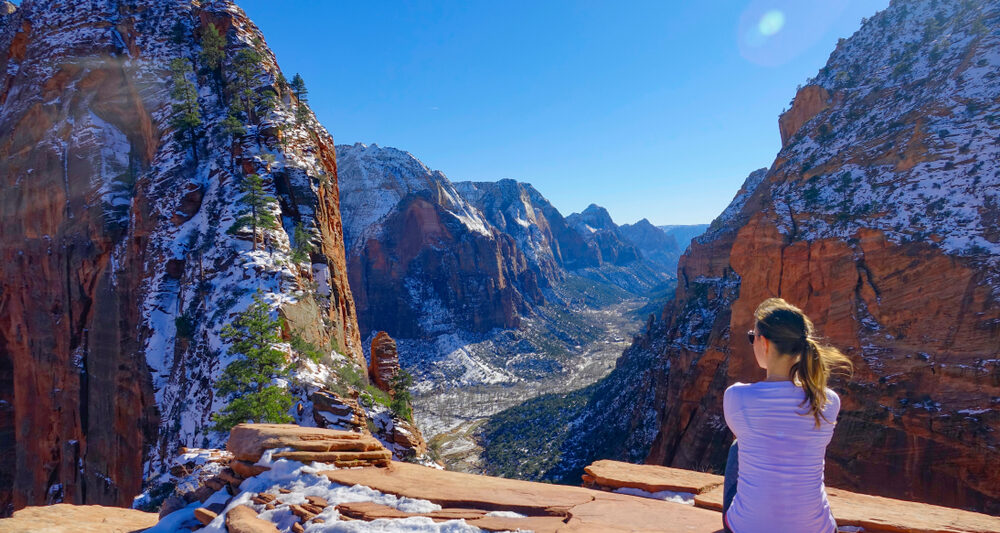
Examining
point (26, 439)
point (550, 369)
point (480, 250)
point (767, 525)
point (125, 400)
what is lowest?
point (550, 369)

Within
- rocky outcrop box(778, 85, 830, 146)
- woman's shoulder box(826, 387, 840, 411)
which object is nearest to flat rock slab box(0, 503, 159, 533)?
woman's shoulder box(826, 387, 840, 411)

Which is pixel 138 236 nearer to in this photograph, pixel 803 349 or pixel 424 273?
pixel 803 349

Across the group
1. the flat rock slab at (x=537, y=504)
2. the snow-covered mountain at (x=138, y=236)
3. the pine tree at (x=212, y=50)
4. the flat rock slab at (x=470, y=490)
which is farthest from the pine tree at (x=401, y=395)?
the pine tree at (x=212, y=50)

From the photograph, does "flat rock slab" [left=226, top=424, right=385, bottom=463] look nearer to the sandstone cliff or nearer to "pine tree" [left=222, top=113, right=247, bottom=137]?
the sandstone cliff

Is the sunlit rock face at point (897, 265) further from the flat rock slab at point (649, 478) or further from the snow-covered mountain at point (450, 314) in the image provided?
the snow-covered mountain at point (450, 314)

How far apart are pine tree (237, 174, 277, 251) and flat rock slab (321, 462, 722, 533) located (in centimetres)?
2101

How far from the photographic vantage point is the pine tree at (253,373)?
1572 cm

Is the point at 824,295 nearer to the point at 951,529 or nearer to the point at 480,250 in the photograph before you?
the point at 951,529

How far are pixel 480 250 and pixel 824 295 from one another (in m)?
114

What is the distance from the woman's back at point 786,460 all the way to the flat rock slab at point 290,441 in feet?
21.3

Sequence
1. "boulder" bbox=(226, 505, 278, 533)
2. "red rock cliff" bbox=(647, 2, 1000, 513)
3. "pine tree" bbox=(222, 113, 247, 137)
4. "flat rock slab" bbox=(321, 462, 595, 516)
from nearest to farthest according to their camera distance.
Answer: "boulder" bbox=(226, 505, 278, 533), "flat rock slab" bbox=(321, 462, 595, 516), "red rock cliff" bbox=(647, 2, 1000, 513), "pine tree" bbox=(222, 113, 247, 137)

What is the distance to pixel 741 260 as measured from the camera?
30.0 metres

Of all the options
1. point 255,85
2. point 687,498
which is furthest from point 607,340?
point 687,498

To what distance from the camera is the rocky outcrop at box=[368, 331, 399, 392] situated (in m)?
27.3
